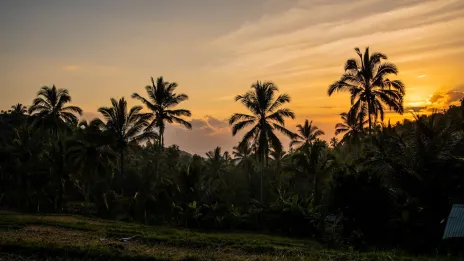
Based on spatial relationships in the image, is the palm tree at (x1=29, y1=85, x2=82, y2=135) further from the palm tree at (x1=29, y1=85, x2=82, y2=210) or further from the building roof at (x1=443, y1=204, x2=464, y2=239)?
the building roof at (x1=443, y1=204, x2=464, y2=239)

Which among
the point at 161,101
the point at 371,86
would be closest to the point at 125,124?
the point at 161,101

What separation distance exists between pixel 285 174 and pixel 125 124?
15.7 meters

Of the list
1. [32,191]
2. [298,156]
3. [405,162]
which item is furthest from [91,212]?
[405,162]

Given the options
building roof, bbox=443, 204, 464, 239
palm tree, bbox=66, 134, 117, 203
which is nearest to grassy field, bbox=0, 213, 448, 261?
building roof, bbox=443, 204, 464, 239

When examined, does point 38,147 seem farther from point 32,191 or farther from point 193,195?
point 193,195

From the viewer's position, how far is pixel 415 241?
20672mm

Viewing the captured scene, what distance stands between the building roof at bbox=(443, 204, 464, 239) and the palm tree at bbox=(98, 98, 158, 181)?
26034 mm

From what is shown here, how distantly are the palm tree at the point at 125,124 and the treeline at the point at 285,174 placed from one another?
0.31 feet

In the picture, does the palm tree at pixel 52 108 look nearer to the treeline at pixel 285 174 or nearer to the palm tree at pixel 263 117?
the treeline at pixel 285 174

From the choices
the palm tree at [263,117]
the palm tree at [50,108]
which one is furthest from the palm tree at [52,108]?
the palm tree at [263,117]

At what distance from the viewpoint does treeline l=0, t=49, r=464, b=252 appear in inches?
877

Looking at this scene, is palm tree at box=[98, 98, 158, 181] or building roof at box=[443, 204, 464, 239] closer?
building roof at box=[443, 204, 464, 239]

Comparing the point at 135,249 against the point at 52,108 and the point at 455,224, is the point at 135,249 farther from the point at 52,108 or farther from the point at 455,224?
the point at 52,108

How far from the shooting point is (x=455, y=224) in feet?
58.6
